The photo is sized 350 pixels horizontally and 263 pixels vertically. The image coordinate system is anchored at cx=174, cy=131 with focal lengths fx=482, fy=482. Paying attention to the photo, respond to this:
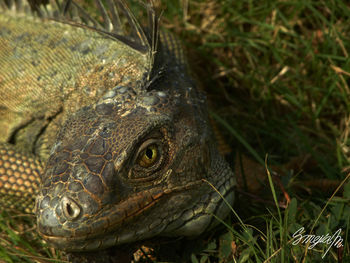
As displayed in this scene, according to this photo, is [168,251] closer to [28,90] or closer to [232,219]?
[232,219]

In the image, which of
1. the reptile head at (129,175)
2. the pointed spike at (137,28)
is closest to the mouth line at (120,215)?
the reptile head at (129,175)

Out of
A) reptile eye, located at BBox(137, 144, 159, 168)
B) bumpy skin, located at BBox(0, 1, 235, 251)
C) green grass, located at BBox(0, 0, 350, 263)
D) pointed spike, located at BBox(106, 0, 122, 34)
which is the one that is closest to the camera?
bumpy skin, located at BBox(0, 1, 235, 251)

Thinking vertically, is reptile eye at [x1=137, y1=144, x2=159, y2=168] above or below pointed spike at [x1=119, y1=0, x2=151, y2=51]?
below

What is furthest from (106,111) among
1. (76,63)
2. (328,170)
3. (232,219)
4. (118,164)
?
(328,170)
